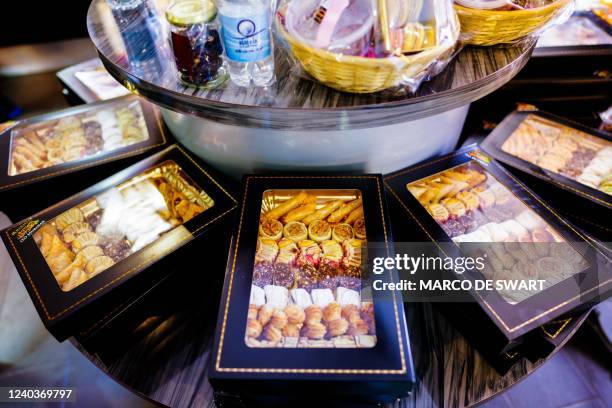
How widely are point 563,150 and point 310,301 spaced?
117 centimetres

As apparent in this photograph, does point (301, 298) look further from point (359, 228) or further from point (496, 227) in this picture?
point (496, 227)

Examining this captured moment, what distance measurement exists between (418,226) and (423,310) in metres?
0.35

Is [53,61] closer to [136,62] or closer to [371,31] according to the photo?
[136,62]

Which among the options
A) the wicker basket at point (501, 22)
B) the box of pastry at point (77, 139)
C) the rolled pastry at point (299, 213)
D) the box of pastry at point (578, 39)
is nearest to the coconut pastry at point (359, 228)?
the rolled pastry at point (299, 213)

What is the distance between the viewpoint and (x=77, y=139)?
1691mm

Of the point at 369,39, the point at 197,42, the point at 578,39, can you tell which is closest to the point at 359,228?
the point at 369,39

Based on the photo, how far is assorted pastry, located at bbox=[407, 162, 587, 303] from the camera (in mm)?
1196

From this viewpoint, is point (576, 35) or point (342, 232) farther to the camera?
point (576, 35)

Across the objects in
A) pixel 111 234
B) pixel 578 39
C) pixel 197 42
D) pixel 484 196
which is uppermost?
pixel 197 42

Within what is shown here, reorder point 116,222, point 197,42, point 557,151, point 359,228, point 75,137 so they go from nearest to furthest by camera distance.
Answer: point 197,42 < point 359,228 < point 116,222 < point 557,151 < point 75,137

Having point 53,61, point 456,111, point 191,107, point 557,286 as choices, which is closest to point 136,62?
point 191,107

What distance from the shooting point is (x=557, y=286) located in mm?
1146

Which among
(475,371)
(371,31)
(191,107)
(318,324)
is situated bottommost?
(475,371)

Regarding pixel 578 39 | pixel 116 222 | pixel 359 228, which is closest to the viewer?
pixel 359 228
